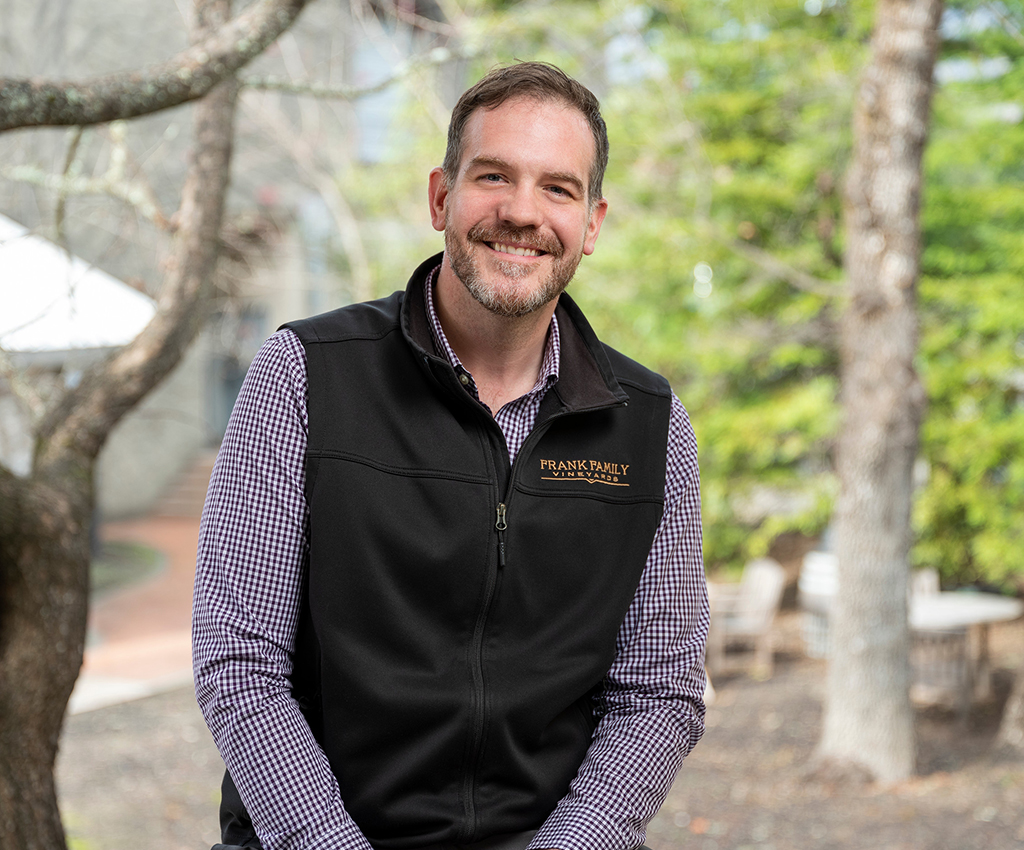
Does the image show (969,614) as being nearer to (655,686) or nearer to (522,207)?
(655,686)

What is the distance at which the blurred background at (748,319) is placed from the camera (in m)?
6.36

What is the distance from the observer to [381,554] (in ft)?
6.23

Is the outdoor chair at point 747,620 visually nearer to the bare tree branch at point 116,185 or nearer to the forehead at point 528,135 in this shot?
the bare tree branch at point 116,185

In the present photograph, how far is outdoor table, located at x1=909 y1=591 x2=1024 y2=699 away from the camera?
7801mm

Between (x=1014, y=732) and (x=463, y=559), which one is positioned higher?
(x=463, y=559)

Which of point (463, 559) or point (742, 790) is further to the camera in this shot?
point (742, 790)

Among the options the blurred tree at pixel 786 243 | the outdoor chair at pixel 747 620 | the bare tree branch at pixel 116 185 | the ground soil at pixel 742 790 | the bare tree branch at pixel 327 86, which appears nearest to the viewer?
the bare tree branch at pixel 327 86

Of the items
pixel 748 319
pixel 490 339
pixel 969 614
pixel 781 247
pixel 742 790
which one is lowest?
pixel 742 790

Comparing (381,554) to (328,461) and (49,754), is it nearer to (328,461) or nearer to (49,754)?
(328,461)

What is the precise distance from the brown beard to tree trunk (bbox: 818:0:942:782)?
16.3 ft

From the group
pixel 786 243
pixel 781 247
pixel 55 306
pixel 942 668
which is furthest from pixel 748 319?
pixel 55 306

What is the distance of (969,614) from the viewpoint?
7.89m

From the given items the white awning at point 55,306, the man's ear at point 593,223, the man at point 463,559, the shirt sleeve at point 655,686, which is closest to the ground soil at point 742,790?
the white awning at point 55,306

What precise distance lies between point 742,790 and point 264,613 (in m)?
5.51
